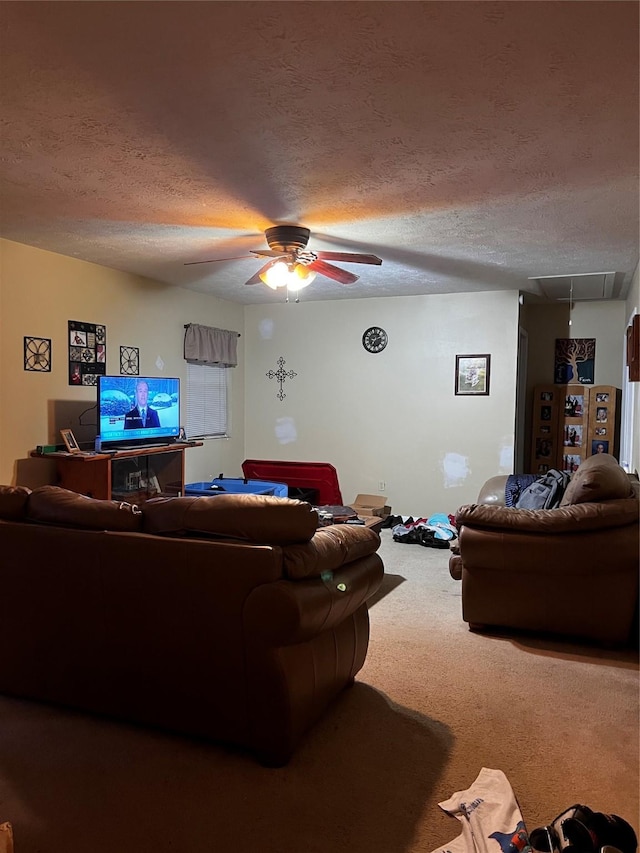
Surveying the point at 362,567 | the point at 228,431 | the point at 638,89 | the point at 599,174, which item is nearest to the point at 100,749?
the point at 362,567

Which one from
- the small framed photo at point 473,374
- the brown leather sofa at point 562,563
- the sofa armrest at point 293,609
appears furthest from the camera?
the small framed photo at point 473,374

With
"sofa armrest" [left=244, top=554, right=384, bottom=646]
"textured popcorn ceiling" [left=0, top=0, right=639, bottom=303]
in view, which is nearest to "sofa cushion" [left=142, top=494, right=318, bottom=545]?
"sofa armrest" [left=244, top=554, right=384, bottom=646]

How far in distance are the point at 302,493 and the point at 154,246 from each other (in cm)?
323

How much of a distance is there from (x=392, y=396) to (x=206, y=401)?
210 centimetres

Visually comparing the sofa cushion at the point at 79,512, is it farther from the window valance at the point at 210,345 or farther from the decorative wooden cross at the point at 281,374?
the decorative wooden cross at the point at 281,374

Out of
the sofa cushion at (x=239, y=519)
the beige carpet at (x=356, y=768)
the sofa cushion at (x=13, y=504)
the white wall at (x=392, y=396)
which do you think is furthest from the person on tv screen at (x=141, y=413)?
the sofa cushion at (x=239, y=519)

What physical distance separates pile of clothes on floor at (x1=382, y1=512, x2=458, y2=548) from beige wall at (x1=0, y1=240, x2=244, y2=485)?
2.78 m

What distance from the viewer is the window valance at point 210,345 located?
6.76 meters

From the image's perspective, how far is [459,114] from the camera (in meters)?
2.56

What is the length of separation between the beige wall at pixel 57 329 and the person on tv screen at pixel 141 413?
428mm

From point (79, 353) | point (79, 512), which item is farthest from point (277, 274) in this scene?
point (79, 512)

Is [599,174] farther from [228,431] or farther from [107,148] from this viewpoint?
[228,431]

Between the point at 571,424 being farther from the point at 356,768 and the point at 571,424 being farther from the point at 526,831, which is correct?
the point at 526,831

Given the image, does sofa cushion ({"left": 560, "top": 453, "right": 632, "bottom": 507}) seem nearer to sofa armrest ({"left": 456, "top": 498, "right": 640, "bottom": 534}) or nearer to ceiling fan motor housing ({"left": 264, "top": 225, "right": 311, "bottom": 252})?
sofa armrest ({"left": 456, "top": 498, "right": 640, "bottom": 534})
